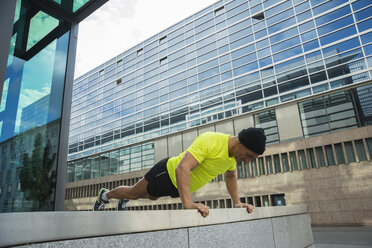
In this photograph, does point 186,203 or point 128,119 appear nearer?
point 186,203

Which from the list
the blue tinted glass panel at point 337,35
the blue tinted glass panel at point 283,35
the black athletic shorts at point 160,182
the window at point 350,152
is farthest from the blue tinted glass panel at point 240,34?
the black athletic shorts at point 160,182

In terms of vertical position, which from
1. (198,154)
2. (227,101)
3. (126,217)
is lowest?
(126,217)

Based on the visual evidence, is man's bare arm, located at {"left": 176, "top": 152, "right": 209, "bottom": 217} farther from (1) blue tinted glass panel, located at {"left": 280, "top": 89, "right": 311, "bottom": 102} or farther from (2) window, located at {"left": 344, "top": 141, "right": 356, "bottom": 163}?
(1) blue tinted glass panel, located at {"left": 280, "top": 89, "right": 311, "bottom": 102}

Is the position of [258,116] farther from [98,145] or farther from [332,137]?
[98,145]

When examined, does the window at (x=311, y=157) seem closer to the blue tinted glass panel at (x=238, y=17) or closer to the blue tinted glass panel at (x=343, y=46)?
the blue tinted glass panel at (x=343, y=46)

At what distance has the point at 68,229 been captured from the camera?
4.20 ft

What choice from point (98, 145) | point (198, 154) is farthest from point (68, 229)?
point (98, 145)

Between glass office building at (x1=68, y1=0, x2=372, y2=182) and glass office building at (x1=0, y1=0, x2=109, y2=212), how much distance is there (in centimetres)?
2238

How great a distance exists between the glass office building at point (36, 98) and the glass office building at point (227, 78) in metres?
22.4

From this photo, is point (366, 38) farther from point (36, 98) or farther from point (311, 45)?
point (36, 98)

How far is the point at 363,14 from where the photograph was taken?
22.2 metres

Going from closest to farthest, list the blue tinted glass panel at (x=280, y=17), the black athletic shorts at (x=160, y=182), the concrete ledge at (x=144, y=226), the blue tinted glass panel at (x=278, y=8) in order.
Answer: the concrete ledge at (x=144, y=226), the black athletic shorts at (x=160, y=182), the blue tinted glass panel at (x=280, y=17), the blue tinted glass panel at (x=278, y=8)

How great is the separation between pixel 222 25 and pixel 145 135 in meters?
16.5

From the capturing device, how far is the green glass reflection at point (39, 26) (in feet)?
14.6
